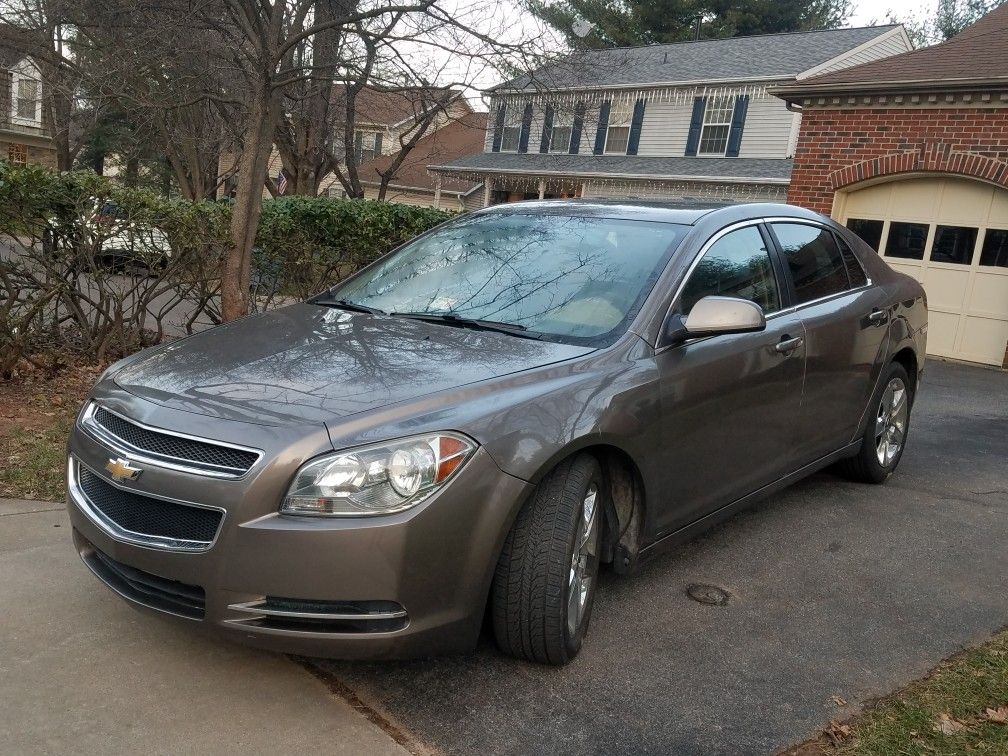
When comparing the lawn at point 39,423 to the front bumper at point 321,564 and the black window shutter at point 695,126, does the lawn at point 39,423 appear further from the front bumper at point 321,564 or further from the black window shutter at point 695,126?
the black window shutter at point 695,126

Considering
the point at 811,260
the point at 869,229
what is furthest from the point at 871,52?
the point at 811,260

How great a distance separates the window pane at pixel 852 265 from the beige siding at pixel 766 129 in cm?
1799

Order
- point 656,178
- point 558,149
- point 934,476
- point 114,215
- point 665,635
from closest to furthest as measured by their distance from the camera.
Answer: point 665,635 → point 934,476 → point 114,215 → point 656,178 → point 558,149

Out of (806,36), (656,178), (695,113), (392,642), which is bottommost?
(392,642)

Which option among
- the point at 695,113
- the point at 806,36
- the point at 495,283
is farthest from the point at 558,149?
the point at 495,283

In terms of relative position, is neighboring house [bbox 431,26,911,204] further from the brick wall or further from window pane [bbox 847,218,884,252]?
window pane [bbox 847,218,884,252]

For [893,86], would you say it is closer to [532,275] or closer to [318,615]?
[532,275]

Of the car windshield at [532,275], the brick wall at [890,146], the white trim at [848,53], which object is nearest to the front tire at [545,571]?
the car windshield at [532,275]

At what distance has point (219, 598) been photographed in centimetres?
269

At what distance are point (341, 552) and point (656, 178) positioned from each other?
21898 mm

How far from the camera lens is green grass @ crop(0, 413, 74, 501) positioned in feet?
15.7

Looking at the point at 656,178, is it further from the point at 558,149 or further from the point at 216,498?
the point at 216,498

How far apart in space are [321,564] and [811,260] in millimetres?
3210

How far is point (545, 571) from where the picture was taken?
2951 mm
